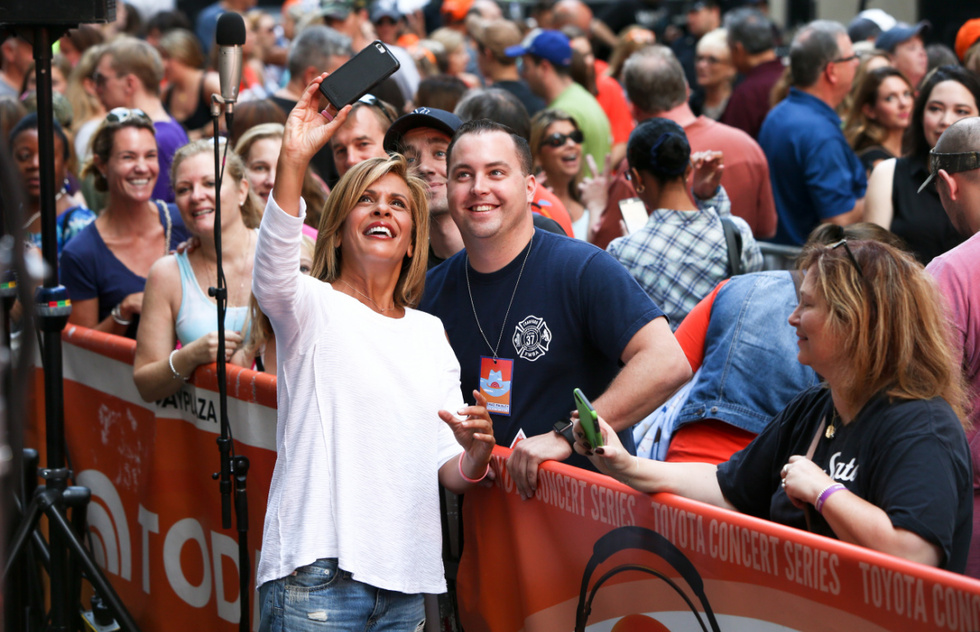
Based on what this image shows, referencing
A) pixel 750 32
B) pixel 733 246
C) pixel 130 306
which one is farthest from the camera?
pixel 750 32

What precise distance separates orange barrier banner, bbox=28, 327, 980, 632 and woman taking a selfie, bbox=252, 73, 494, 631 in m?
0.23

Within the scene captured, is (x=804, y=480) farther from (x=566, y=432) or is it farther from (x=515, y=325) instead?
(x=515, y=325)

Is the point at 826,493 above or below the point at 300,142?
below

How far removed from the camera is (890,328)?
89.8 inches

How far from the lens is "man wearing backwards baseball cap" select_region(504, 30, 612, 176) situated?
23.1ft

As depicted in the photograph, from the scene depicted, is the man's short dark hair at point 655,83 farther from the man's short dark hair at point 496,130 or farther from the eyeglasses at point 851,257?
the eyeglasses at point 851,257

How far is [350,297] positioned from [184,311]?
1482mm

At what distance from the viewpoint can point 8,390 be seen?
52.0 inches

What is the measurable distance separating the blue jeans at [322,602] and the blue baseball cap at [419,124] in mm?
1723

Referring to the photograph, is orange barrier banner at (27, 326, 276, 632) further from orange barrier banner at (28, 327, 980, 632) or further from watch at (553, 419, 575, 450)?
watch at (553, 419, 575, 450)

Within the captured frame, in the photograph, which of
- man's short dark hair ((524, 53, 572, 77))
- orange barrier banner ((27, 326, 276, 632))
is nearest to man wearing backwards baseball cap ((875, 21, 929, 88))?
man's short dark hair ((524, 53, 572, 77))

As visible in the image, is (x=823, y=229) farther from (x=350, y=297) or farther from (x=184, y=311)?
(x=184, y=311)

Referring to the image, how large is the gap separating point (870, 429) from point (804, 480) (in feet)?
0.63

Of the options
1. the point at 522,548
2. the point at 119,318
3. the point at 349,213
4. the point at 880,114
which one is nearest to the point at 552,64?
the point at 880,114
